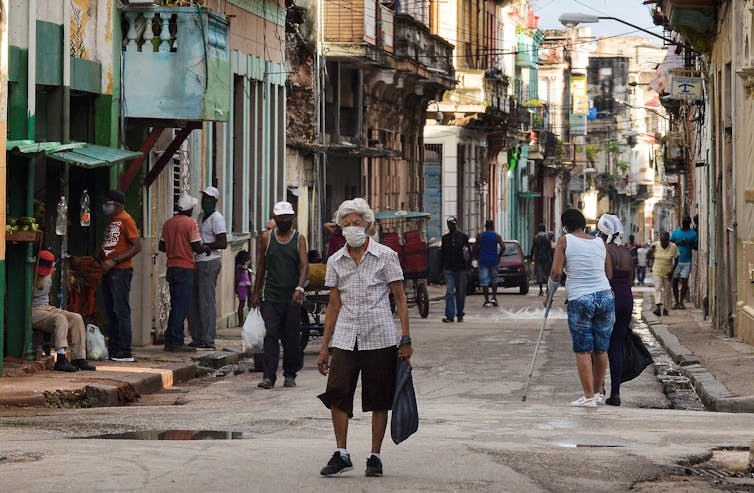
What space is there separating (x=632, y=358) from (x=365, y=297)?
5.74m

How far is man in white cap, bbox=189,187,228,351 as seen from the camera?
835 inches

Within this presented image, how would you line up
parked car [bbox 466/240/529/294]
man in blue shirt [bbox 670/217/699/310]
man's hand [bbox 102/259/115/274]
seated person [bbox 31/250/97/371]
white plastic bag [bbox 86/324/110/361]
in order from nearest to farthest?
seated person [bbox 31/250/97/371], white plastic bag [bbox 86/324/110/361], man's hand [bbox 102/259/115/274], man in blue shirt [bbox 670/217/699/310], parked car [bbox 466/240/529/294]

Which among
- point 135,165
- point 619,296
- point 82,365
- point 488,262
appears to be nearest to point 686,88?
point 488,262

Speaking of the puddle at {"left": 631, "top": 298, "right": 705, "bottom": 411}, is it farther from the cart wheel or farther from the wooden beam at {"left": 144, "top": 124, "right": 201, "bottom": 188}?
the wooden beam at {"left": 144, "top": 124, "right": 201, "bottom": 188}

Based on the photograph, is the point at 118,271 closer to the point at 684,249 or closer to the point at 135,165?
the point at 135,165

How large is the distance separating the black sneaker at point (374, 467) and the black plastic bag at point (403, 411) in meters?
0.15

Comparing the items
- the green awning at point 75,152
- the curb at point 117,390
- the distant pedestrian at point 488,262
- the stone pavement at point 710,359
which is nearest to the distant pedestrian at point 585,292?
Result: the stone pavement at point 710,359

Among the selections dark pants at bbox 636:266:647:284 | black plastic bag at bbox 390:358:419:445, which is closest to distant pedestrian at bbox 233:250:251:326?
black plastic bag at bbox 390:358:419:445

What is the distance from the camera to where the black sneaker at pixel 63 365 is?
16.5 m

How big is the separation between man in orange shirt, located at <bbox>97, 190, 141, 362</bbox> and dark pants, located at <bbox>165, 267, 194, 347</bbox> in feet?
5.38

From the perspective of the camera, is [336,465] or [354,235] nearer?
[336,465]

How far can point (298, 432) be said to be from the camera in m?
12.5

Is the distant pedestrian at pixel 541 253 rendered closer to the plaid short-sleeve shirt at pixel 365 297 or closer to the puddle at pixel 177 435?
the puddle at pixel 177 435

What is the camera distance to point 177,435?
12133mm
